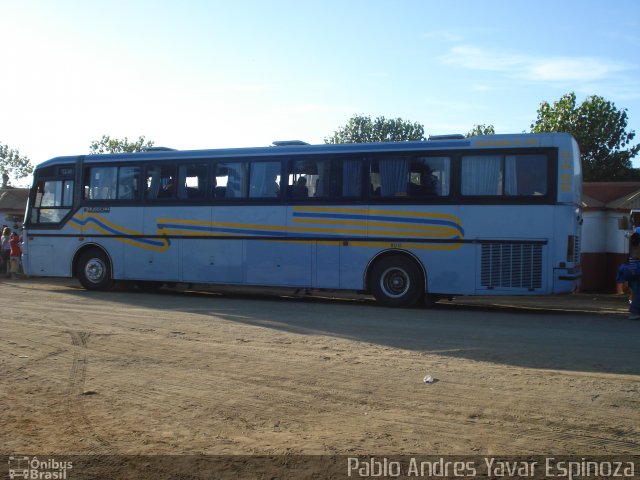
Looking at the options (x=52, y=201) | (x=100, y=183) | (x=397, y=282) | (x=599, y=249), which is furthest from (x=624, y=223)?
(x=52, y=201)

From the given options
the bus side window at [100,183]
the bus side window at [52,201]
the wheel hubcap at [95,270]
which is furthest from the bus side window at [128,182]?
the wheel hubcap at [95,270]

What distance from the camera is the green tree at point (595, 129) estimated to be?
1693 inches

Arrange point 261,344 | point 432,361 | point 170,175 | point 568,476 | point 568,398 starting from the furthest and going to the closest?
point 170,175 → point 261,344 → point 432,361 → point 568,398 → point 568,476

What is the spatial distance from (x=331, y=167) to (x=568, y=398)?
9.78 metres

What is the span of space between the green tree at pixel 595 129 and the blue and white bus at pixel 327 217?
98.5ft

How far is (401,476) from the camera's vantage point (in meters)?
5.00

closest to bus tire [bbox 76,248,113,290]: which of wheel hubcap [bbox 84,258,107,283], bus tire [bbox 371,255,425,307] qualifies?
wheel hubcap [bbox 84,258,107,283]

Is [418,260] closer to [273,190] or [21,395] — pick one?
[273,190]

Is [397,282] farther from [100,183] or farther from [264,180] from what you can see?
[100,183]

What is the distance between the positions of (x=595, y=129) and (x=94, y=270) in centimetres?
3500

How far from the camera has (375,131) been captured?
235ft

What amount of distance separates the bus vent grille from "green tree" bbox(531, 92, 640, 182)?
30421 mm

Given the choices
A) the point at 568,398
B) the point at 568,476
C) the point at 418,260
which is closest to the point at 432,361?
the point at 568,398

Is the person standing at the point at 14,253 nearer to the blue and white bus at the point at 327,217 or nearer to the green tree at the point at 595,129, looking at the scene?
the blue and white bus at the point at 327,217
